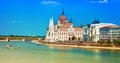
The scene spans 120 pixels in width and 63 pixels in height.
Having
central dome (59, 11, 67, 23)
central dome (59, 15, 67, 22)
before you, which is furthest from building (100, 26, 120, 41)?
central dome (59, 15, 67, 22)

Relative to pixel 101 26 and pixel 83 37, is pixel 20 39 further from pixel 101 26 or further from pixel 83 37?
pixel 101 26

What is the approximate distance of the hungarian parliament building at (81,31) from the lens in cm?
4297

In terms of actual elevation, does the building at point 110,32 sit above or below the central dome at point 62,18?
below

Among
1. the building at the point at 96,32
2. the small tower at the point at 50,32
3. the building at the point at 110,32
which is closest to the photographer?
the building at the point at 110,32

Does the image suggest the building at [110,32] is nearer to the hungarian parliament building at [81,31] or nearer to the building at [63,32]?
the hungarian parliament building at [81,31]

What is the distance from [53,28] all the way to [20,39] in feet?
56.6

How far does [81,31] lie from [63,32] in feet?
9.14

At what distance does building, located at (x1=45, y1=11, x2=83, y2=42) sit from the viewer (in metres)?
52.9

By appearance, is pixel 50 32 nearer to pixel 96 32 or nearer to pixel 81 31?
pixel 81 31

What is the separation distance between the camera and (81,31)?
52.8 metres

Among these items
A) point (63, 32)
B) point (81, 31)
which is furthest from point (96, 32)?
point (63, 32)

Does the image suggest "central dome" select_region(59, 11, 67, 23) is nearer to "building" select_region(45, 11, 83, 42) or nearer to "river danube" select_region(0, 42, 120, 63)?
"building" select_region(45, 11, 83, 42)

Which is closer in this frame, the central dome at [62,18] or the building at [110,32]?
the building at [110,32]

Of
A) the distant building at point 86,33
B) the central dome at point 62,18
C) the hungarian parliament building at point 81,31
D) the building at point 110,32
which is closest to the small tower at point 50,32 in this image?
the hungarian parliament building at point 81,31
